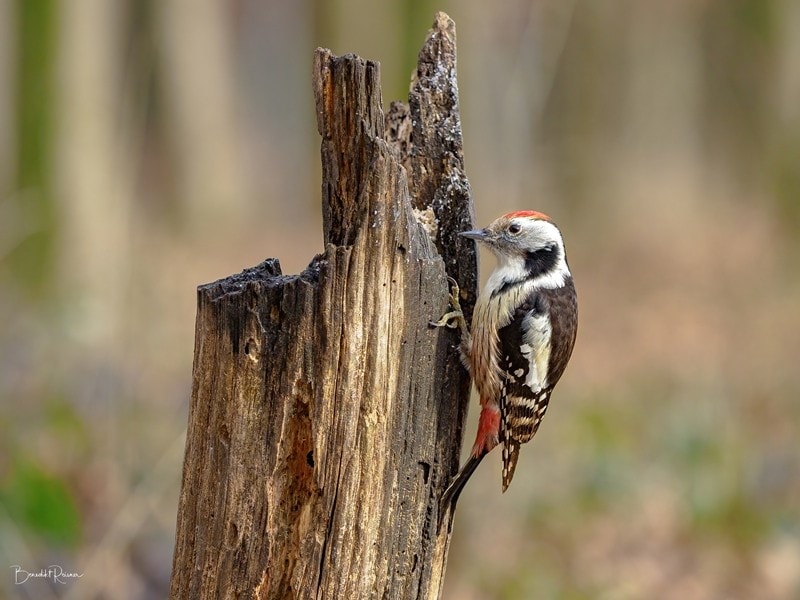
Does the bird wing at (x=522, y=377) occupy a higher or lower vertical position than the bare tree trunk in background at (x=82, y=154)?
lower

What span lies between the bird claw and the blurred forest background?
187cm

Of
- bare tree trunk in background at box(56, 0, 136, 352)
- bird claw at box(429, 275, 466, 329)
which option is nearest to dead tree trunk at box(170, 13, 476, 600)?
bird claw at box(429, 275, 466, 329)

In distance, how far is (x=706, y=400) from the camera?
7801mm

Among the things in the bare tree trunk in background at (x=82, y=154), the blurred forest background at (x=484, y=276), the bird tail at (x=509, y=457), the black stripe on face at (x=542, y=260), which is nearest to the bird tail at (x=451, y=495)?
the bird tail at (x=509, y=457)

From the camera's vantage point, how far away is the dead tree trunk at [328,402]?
2.75 m

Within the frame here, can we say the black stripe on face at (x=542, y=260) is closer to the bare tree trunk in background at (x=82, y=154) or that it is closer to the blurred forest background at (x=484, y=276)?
the blurred forest background at (x=484, y=276)

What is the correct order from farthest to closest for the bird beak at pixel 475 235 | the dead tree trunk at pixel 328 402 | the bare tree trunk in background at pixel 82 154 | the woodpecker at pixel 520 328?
the bare tree trunk in background at pixel 82 154, the woodpecker at pixel 520 328, the bird beak at pixel 475 235, the dead tree trunk at pixel 328 402

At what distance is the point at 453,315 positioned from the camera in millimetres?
3127

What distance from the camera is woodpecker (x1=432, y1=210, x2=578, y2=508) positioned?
12.3 ft

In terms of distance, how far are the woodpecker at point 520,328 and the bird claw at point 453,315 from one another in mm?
194

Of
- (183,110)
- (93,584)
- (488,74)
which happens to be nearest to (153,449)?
(93,584)

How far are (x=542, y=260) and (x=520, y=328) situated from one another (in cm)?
38

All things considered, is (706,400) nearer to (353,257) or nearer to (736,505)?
(736,505)

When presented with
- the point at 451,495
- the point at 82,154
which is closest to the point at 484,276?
the point at 82,154
